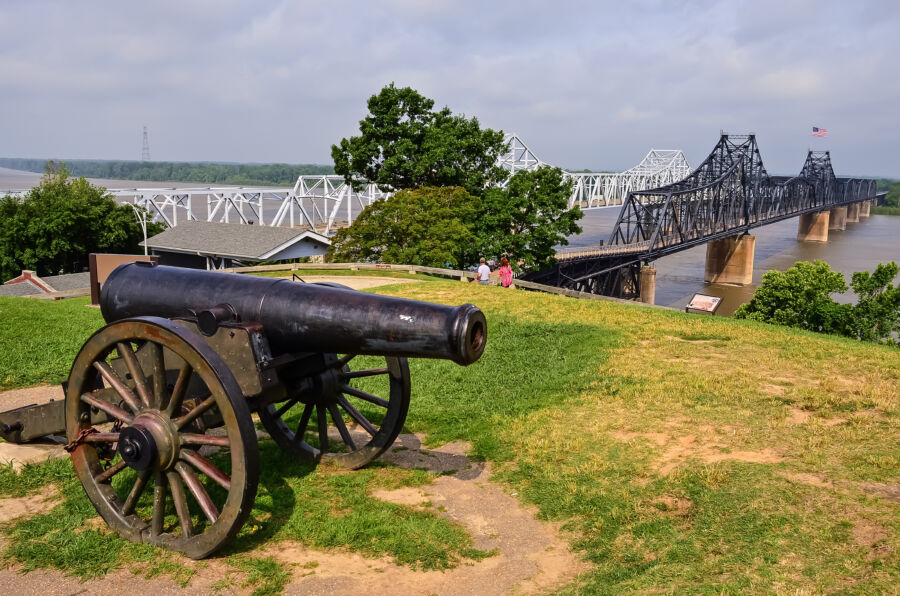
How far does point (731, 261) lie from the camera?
66.2m

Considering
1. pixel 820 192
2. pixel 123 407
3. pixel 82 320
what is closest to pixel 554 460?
pixel 123 407

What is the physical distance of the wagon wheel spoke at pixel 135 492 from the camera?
5.22 metres

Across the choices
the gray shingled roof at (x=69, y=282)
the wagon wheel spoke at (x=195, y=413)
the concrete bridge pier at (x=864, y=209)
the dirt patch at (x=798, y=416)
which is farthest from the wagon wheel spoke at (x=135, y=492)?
the concrete bridge pier at (x=864, y=209)

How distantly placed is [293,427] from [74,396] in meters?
2.96

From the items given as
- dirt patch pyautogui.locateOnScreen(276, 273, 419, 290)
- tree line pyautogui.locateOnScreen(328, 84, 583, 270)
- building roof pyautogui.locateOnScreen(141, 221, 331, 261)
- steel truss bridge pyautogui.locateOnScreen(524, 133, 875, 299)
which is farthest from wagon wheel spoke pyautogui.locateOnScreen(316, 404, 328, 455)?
steel truss bridge pyautogui.locateOnScreen(524, 133, 875, 299)

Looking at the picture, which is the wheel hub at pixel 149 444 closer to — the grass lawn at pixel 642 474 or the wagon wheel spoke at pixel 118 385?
the wagon wheel spoke at pixel 118 385

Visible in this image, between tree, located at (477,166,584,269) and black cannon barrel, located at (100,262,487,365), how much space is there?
24115 mm

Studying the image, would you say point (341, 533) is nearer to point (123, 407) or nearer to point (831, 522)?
point (123, 407)

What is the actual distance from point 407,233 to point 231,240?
1119 centimetres

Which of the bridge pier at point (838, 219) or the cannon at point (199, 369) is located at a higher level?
the bridge pier at point (838, 219)

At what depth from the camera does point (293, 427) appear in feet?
26.9

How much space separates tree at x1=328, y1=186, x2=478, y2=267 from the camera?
1032 inches

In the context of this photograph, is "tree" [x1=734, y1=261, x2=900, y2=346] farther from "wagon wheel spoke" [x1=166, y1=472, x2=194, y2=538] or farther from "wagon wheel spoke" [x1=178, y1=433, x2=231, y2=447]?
"wagon wheel spoke" [x1=166, y1=472, x2=194, y2=538]

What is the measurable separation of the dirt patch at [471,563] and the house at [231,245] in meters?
25.9
